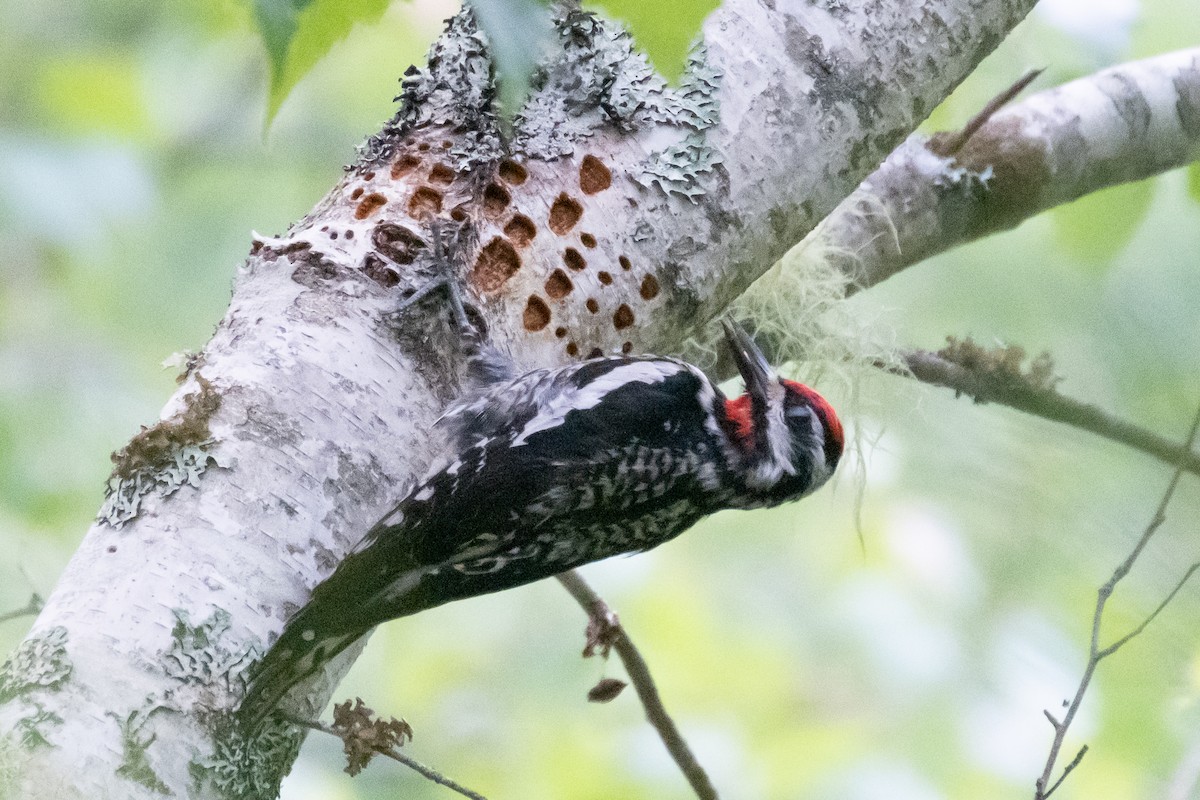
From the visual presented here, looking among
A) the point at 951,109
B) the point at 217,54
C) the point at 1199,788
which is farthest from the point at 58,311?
the point at 1199,788

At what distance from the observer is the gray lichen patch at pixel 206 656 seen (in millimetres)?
1431

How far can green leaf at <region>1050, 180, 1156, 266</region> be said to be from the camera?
2795mm

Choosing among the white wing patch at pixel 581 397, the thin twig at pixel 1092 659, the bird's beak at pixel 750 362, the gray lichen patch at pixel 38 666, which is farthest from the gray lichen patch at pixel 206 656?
the bird's beak at pixel 750 362

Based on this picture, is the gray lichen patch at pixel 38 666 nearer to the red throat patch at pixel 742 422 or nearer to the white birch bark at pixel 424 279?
the white birch bark at pixel 424 279

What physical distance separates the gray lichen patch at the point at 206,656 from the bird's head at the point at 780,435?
1269 mm

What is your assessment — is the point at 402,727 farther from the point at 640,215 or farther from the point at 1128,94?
the point at 1128,94

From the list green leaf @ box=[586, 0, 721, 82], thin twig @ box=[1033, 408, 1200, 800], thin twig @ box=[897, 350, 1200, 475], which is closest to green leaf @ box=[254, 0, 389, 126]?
green leaf @ box=[586, 0, 721, 82]

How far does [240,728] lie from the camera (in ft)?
4.87

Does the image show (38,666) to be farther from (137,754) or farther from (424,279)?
(424,279)

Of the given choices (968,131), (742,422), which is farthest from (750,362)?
(968,131)

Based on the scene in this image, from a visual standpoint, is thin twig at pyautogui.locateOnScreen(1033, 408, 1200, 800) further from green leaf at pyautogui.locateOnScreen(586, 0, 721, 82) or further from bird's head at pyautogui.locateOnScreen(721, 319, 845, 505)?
green leaf at pyautogui.locateOnScreen(586, 0, 721, 82)

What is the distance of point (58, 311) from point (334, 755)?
2.33 metres

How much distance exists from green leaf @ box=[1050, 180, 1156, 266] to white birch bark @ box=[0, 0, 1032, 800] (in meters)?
0.86

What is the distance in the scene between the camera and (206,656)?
1.45 metres
